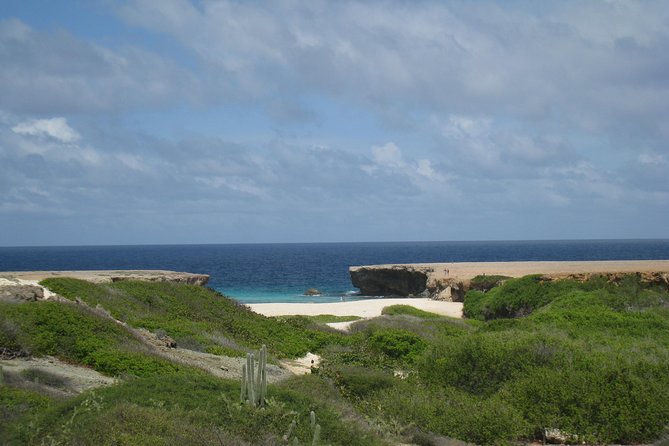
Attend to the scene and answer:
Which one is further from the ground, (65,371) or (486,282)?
(486,282)

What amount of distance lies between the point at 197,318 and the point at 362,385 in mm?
12473

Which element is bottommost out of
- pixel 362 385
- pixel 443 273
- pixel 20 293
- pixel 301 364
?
pixel 301 364

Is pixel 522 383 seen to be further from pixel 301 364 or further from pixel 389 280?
pixel 389 280

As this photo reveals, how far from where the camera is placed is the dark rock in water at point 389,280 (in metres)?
63.6

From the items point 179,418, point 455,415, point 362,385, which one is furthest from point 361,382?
point 179,418

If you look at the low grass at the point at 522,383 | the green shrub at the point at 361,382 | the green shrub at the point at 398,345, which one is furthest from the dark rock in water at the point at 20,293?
the green shrub at the point at 398,345

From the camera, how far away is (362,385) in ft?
50.0

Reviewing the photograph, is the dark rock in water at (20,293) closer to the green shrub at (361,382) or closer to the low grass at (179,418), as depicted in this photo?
the low grass at (179,418)

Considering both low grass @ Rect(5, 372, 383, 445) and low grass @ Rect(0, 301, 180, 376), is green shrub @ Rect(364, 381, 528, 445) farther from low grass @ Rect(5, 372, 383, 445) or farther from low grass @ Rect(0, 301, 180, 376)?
low grass @ Rect(0, 301, 180, 376)

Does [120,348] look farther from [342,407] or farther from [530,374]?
[530,374]

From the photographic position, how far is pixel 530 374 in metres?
15.1

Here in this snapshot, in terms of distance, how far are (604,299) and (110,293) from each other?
67.3 ft

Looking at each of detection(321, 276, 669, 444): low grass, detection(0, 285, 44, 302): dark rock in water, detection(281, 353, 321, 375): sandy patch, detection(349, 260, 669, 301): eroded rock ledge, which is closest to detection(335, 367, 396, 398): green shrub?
detection(321, 276, 669, 444): low grass

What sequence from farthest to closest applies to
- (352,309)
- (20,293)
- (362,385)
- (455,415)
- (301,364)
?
1. (352,309)
2. (301,364)
3. (20,293)
4. (362,385)
5. (455,415)
